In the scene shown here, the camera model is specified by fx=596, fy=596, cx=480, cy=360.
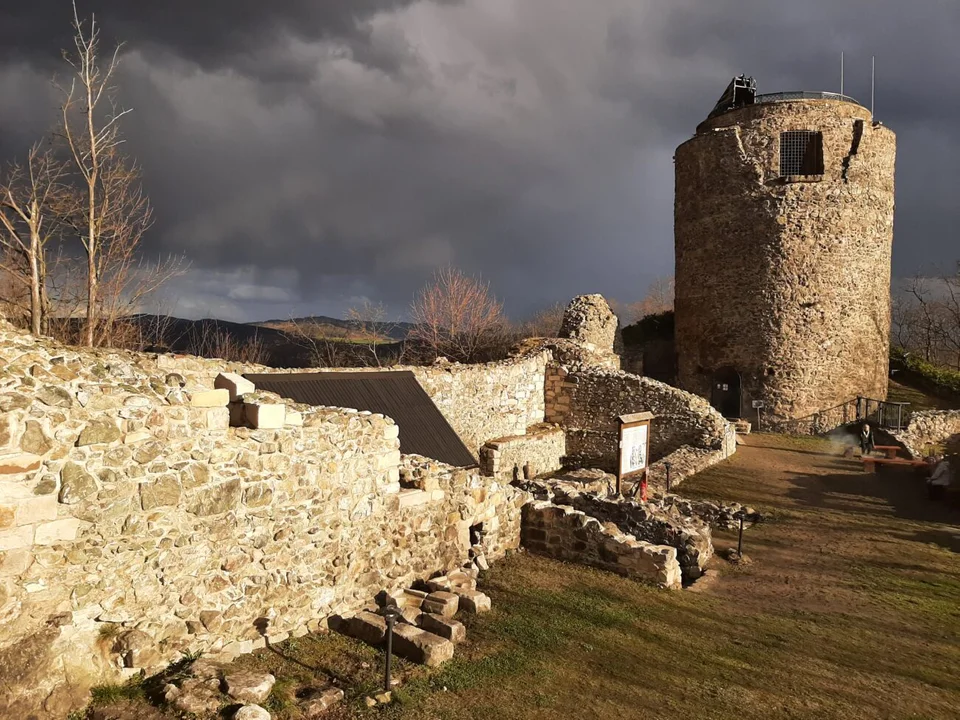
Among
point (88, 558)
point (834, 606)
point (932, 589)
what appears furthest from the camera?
point (932, 589)

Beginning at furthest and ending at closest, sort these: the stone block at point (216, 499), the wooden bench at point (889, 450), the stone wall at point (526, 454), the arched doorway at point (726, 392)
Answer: the arched doorway at point (726, 392)
the wooden bench at point (889, 450)
the stone wall at point (526, 454)
the stone block at point (216, 499)

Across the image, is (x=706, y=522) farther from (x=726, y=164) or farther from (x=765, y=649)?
(x=726, y=164)

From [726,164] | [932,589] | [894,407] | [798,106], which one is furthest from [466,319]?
[932,589]

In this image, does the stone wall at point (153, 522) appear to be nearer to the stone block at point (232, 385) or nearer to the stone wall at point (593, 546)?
the stone block at point (232, 385)

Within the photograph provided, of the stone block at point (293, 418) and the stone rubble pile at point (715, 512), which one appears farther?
the stone rubble pile at point (715, 512)

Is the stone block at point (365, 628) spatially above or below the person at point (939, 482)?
below

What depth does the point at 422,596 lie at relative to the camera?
23.4ft

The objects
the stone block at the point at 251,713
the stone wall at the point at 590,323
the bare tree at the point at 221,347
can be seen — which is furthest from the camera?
the bare tree at the point at 221,347

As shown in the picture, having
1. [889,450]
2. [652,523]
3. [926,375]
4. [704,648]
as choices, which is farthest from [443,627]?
[926,375]

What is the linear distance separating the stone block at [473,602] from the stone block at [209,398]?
361cm

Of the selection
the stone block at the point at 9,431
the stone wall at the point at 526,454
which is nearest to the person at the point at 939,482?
the stone wall at the point at 526,454

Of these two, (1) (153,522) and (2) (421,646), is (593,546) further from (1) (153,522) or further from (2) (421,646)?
(1) (153,522)

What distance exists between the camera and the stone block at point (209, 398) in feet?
17.3

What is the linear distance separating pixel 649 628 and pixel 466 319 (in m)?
24.0
